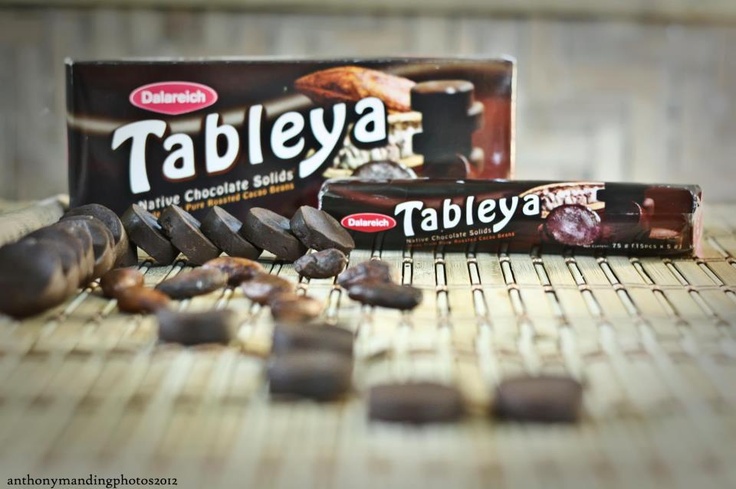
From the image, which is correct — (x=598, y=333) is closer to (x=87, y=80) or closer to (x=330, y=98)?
(x=330, y=98)

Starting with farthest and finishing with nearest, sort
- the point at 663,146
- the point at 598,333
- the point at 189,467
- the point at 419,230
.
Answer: the point at 663,146, the point at 419,230, the point at 598,333, the point at 189,467

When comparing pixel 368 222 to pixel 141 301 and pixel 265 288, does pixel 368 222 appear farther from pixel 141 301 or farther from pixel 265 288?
pixel 141 301

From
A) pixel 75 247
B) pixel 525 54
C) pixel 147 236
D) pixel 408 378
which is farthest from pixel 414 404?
pixel 525 54

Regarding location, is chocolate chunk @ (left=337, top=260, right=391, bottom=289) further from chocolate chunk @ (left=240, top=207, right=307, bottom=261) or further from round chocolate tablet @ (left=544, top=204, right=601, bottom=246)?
round chocolate tablet @ (left=544, top=204, right=601, bottom=246)

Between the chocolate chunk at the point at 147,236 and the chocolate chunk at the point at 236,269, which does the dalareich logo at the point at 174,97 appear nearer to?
the chocolate chunk at the point at 147,236

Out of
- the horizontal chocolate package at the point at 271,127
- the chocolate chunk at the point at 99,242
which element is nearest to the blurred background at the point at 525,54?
the horizontal chocolate package at the point at 271,127

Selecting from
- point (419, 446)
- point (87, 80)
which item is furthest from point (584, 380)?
point (87, 80)
